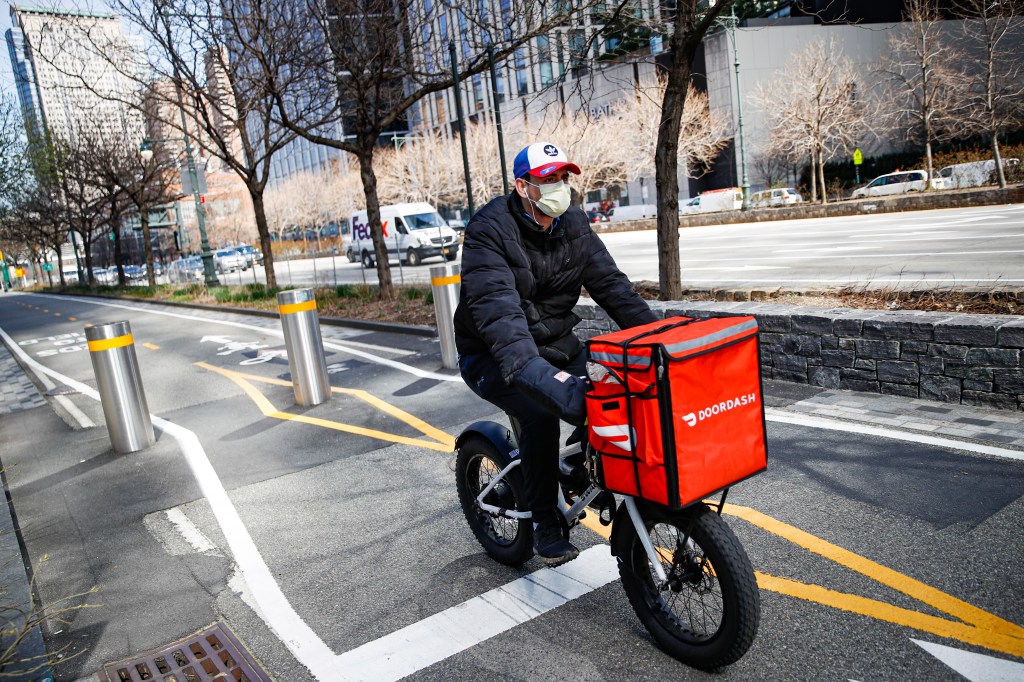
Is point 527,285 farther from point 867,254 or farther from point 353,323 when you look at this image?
point 867,254

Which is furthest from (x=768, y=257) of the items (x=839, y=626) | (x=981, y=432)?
(x=839, y=626)

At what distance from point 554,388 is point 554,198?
0.88 m

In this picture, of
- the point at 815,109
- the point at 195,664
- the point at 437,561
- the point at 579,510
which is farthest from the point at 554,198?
the point at 815,109

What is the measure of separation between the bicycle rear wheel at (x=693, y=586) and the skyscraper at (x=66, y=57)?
16668 millimetres

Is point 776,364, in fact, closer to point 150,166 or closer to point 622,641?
point 622,641

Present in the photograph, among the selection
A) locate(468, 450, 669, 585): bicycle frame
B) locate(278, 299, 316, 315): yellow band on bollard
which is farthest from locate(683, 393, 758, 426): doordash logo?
locate(278, 299, 316, 315): yellow band on bollard

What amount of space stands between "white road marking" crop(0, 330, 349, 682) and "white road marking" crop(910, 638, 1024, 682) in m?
2.41

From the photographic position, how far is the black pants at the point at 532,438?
3.41 meters

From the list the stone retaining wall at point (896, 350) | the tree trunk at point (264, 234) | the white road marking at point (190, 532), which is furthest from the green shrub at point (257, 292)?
the white road marking at point (190, 532)

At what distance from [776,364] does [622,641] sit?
4.57 meters

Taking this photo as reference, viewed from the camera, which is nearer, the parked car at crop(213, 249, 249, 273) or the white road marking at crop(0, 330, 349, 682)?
the white road marking at crop(0, 330, 349, 682)

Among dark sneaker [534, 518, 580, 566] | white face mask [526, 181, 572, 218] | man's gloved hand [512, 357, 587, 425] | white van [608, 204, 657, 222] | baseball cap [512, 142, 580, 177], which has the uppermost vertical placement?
baseball cap [512, 142, 580, 177]

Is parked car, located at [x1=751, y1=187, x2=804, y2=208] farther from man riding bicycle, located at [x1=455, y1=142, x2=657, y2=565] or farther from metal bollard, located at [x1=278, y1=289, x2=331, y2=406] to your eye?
man riding bicycle, located at [x1=455, y1=142, x2=657, y2=565]

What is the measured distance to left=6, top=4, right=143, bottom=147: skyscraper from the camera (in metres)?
16.3
